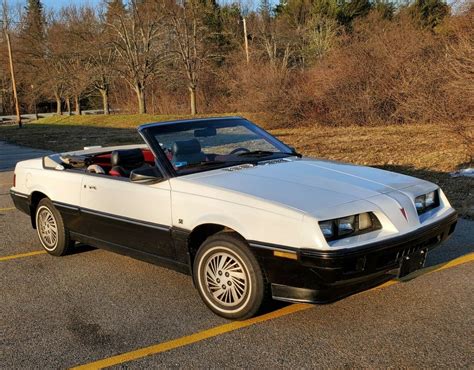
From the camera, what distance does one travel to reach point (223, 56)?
139 feet

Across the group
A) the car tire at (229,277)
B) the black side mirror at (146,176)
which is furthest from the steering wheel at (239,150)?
the car tire at (229,277)

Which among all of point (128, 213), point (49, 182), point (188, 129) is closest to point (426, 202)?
point (188, 129)

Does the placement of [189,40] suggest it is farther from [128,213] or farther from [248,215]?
[248,215]

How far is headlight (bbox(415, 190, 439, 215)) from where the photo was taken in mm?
3987

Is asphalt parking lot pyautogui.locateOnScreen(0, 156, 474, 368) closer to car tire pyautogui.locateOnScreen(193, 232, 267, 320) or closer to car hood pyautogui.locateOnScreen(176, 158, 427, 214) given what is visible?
car tire pyautogui.locateOnScreen(193, 232, 267, 320)

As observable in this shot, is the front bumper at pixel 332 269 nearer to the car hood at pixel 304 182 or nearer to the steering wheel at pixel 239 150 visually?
the car hood at pixel 304 182

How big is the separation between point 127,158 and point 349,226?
2.52m

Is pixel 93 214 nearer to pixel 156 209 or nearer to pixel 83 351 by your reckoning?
pixel 156 209

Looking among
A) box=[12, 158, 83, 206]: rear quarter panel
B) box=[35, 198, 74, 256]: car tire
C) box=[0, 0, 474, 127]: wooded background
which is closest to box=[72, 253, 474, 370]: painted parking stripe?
box=[12, 158, 83, 206]: rear quarter panel

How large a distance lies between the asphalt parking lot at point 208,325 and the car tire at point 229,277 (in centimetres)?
13

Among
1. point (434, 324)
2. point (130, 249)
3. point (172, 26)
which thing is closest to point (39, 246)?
point (130, 249)

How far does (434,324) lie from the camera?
367 centimetres

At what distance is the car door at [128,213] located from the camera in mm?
4250

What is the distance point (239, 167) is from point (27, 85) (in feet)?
170
